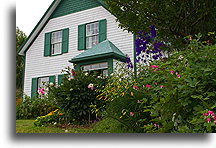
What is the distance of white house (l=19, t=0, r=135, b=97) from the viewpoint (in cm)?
354

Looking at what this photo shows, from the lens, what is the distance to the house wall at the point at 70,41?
344 cm

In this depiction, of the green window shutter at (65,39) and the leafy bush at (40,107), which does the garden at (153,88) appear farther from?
the green window shutter at (65,39)

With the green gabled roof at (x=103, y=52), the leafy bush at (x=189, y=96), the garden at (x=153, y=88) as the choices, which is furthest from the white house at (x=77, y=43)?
the leafy bush at (x=189, y=96)

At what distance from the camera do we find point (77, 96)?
366cm

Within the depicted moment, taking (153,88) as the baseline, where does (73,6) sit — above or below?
above

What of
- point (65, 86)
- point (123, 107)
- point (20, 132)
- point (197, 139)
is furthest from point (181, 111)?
point (65, 86)

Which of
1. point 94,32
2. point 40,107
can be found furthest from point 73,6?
point 40,107

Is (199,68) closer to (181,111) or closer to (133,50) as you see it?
(181,111)

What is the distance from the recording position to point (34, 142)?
74.2 inches

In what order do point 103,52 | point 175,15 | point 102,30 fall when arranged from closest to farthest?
point 175,15, point 103,52, point 102,30

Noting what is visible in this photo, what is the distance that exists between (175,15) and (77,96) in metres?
1.95

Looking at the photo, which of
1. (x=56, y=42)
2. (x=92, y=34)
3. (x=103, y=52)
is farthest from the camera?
(x=92, y=34)

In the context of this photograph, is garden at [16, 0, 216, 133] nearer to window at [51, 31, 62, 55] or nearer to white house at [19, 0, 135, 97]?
white house at [19, 0, 135, 97]

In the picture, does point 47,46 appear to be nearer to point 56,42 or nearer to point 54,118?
point 56,42
